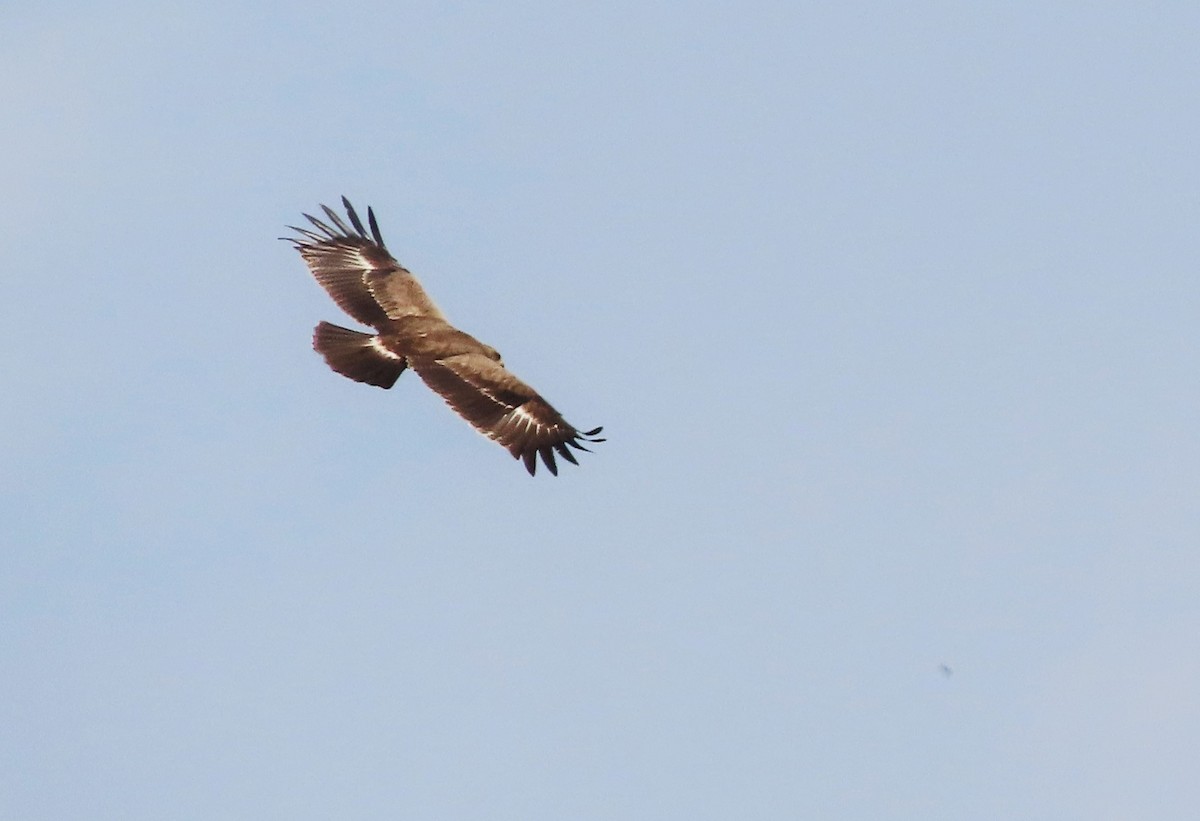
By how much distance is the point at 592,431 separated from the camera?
87.7 feet

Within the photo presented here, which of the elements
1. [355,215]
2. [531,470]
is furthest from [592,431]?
[355,215]

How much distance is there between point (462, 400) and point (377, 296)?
3.44 meters

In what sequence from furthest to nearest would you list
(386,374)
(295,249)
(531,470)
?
(295,249) → (386,374) → (531,470)

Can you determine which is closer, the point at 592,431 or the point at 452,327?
the point at 592,431

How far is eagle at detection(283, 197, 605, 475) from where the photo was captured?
27047 millimetres

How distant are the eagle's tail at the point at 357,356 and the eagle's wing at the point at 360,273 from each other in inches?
23.6

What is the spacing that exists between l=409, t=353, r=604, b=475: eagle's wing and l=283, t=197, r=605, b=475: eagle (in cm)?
1

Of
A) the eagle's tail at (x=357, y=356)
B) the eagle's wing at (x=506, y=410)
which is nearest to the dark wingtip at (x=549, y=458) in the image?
the eagle's wing at (x=506, y=410)

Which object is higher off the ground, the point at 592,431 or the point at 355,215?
the point at 355,215

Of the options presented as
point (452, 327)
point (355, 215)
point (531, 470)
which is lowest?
point (531, 470)

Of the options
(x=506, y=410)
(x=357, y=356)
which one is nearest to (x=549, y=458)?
(x=506, y=410)

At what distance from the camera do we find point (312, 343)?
28891mm

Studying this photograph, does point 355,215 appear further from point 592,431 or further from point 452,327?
point 592,431

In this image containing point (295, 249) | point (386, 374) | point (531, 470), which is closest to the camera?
point (531, 470)
